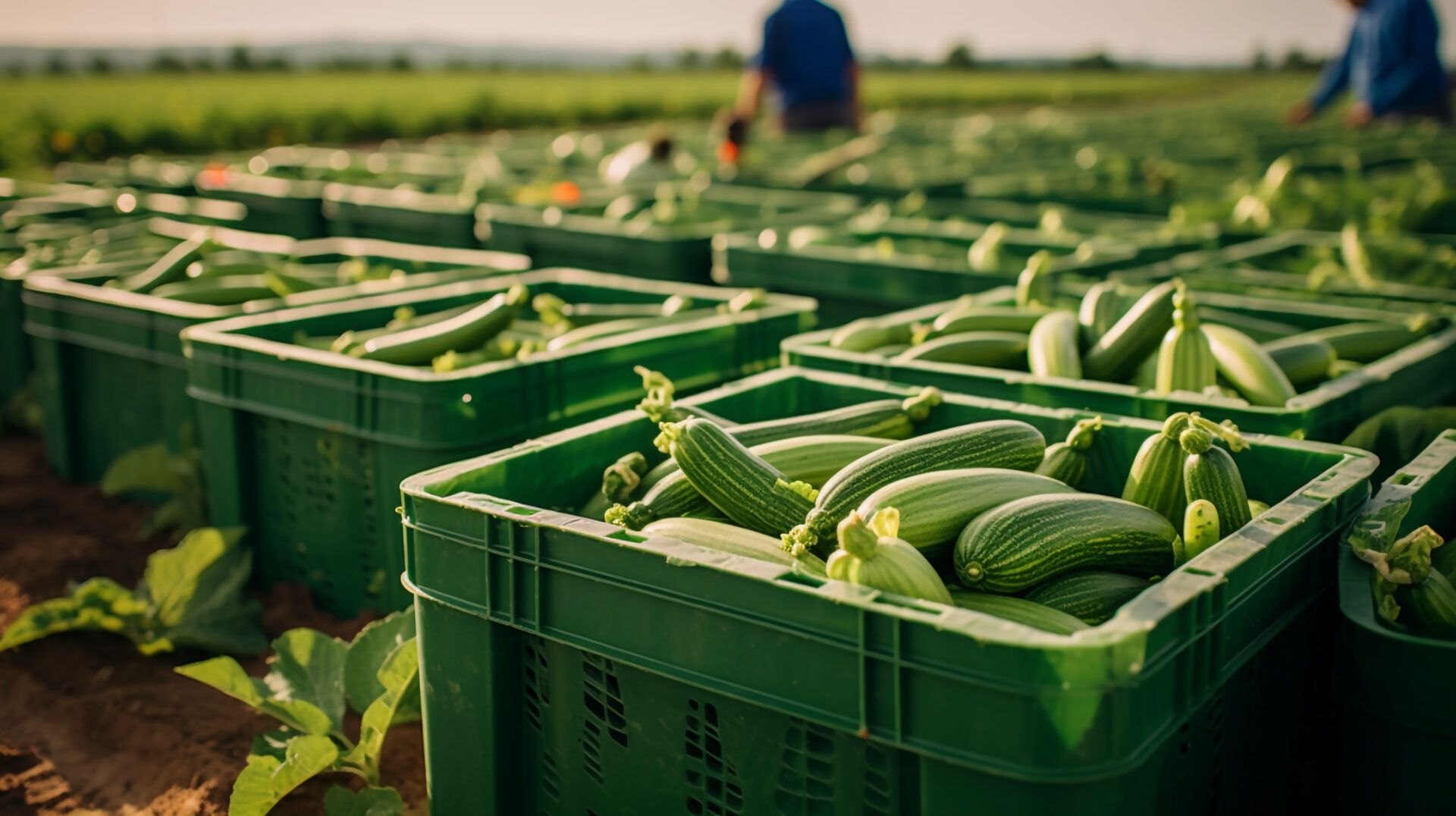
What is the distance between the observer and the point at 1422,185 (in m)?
7.68

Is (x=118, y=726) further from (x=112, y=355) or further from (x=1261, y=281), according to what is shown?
(x=1261, y=281)

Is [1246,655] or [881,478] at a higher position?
[881,478]

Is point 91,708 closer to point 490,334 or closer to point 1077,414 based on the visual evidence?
point 490,334

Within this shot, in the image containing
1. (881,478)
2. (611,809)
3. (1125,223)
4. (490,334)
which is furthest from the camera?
(1125,223)

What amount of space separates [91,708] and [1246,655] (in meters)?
2.72

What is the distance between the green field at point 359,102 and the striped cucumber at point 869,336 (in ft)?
35.7

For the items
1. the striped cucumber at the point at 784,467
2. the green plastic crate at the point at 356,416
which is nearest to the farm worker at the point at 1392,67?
the green plastic crate at the point at 356,416

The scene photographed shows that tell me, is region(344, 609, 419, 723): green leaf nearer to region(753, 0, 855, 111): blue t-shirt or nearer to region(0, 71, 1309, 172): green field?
region(753, 0, 855, 111): blue t-shirt

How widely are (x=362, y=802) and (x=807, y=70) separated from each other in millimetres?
9741

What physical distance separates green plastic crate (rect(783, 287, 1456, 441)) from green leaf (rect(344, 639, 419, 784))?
1306 millimetres

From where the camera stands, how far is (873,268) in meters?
4.68

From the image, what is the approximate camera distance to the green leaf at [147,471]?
3969 millimetres

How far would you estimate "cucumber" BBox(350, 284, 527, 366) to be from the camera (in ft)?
11.0

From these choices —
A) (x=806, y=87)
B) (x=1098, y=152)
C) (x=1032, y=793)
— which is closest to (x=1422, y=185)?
(x=1098, y=152)
